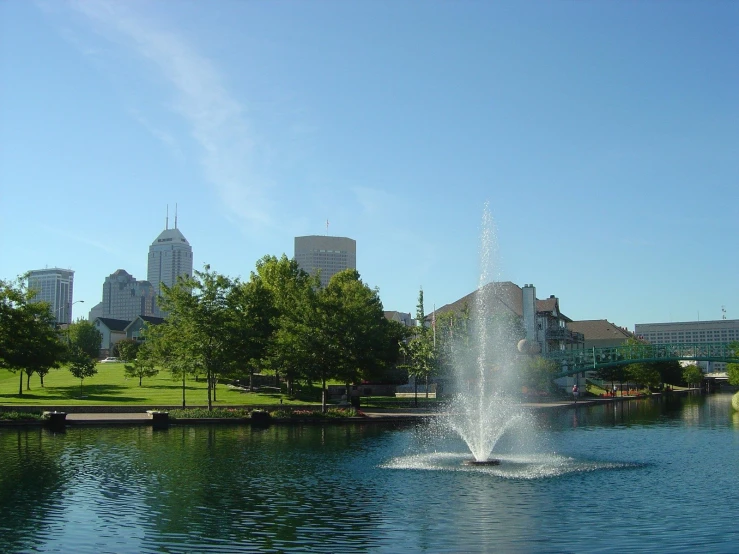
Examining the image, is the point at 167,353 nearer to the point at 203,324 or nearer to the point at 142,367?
the point at 203,324

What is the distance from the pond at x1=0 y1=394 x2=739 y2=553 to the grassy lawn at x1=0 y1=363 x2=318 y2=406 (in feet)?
55.5

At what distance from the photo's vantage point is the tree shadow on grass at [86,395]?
202 feet

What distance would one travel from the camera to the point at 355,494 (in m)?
25.2

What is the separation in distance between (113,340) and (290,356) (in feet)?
443

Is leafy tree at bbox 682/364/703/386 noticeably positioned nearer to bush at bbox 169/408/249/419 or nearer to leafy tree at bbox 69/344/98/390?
leafy tree at bbox 69/344/98/390

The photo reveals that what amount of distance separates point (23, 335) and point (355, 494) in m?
44.7

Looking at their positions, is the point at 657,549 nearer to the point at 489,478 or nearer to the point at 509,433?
the point at 489,478

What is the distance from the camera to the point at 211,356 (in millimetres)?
55781

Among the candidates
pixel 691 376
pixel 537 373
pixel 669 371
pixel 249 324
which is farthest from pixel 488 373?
Result: pixel 691 376

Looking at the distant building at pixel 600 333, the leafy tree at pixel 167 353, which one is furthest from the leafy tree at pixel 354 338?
the distant building at pixel 600 333

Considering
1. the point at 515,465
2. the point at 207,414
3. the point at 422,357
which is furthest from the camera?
the point at 422,357

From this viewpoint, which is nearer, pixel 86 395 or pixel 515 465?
pixel 515 465

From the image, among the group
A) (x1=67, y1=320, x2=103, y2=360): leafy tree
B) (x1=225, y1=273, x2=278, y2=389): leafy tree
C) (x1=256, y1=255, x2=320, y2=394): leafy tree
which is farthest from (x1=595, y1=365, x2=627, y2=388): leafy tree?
(x1=67, y1=320, x2=103, y2=360): leafy tree

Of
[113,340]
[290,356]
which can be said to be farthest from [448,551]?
[113,340]
